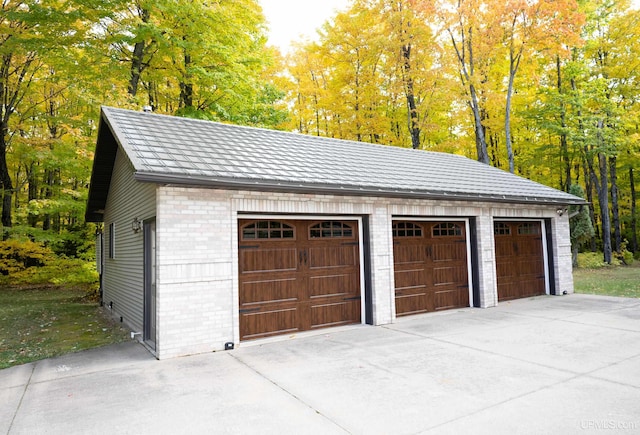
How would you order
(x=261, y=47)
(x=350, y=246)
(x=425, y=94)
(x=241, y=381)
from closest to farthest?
(x=241, y=381) → (x=350, y=246) → (x=261, y=47) → (x=425, y=94)

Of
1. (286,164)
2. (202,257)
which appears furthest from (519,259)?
(202,257)

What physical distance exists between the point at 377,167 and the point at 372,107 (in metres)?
11.5

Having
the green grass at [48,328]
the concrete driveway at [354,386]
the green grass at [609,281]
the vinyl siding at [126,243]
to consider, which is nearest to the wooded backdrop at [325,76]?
the green grass at [609,281]

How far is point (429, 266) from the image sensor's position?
919 centimetres

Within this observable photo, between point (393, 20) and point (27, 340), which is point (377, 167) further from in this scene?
point (393, 20)

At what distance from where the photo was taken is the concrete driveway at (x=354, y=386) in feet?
11.7

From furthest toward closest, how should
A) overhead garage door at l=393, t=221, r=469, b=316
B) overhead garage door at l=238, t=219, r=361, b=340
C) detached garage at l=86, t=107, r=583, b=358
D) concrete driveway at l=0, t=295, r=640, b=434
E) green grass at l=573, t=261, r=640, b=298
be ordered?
green grass at l=573, t=261, r=640, b=298 → overhead garage door at l=393, t=221, r=469, b=316 → overhead garage door at l=238, t=219, r=361, b=340 → detached garage at l=86, t=107, r=583, b=358 → concrete driveway at l=0, t=295, r=640, b=434

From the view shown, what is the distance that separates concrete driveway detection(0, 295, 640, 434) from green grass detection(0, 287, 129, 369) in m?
0.76

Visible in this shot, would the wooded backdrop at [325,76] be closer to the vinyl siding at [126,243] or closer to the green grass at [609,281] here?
the green grass at [609,281]

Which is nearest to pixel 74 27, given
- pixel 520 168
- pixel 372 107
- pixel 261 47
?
pixel 261 47

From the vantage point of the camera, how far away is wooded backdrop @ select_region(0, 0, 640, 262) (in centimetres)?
1343

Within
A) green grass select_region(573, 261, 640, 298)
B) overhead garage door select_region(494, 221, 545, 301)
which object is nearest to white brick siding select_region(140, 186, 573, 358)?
overhead garage door select_region(494, 221, 545, 301)

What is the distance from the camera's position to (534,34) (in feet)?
52.3

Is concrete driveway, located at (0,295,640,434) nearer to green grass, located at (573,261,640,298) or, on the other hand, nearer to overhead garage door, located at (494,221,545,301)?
overhead garage door, located at (494,221,545,301)
